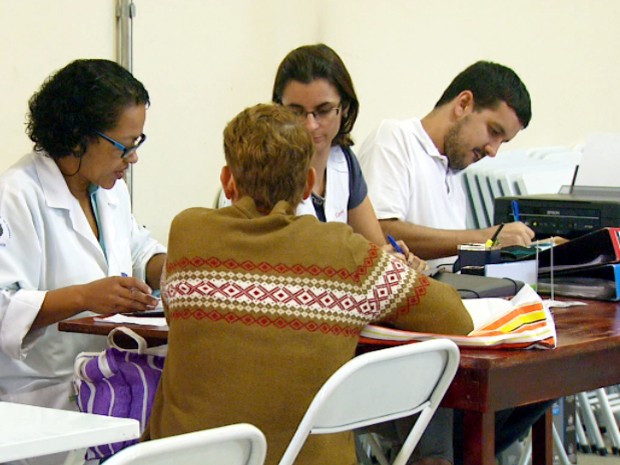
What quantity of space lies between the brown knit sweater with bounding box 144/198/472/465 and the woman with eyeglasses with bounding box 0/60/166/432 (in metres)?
0.53

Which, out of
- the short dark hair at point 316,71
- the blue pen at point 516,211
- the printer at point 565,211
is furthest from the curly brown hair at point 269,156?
the blue pen at point 516,211

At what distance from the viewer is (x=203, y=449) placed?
1.32 metres

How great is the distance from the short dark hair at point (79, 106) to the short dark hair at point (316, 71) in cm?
57

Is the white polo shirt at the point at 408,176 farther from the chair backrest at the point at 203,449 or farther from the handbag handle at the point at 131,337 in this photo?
the chair backrest at the point at 203,449

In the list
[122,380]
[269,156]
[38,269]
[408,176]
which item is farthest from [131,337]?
[408,176]

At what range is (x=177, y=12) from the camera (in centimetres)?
426

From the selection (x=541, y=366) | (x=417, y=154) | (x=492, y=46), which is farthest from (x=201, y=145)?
(x=541, y=366)

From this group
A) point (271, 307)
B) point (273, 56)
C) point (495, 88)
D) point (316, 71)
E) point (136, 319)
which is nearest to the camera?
point (271, 307)

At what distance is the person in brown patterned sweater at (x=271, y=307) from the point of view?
1749 millimetres

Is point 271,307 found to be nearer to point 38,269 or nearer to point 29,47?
point 38,269

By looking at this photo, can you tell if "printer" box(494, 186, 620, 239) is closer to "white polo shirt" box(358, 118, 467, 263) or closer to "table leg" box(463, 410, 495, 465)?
"white polo shirt" box(358, 118, 467, 263)

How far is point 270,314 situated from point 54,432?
544 mm

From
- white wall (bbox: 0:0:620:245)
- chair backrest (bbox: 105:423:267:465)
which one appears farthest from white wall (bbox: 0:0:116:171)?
chair backrest (bbox: 105:423:267:465)

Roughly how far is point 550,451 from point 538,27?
3.35 metres
